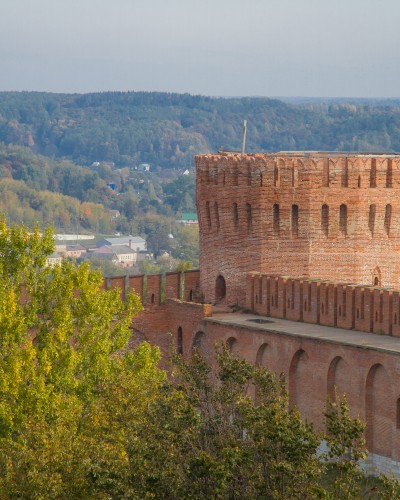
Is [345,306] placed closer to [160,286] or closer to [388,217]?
[388,217]

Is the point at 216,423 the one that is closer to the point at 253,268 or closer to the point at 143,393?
the point at 143,393

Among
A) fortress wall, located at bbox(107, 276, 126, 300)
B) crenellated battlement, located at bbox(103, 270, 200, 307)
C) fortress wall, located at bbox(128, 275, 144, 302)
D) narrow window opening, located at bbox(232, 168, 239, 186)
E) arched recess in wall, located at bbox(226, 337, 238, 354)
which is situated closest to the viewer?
arched recess in wall, located at bbox(226, 337, 238, 354)

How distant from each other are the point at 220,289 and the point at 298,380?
7.29m

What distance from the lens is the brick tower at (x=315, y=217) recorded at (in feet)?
168

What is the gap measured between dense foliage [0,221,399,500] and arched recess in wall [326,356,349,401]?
475 cm

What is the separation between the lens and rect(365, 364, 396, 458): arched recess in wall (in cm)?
4300

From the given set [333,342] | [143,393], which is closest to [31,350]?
[143,393]

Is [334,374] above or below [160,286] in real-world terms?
below

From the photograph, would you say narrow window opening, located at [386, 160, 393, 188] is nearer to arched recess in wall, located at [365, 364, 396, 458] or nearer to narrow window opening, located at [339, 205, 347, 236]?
narrow window opening, located at [339, 205, 347, 236]

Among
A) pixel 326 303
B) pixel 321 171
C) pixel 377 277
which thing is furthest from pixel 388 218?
pixel 326 303

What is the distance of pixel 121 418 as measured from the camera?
38.3 metres

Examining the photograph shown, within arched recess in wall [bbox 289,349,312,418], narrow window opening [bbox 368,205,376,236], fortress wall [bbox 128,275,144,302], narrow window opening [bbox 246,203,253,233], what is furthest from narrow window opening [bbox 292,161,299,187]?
arched recess in wall [bbox 289,349,312,418]

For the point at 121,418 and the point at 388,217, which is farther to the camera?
the point at 388,217

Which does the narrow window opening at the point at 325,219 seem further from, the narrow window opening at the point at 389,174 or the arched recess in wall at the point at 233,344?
the arched recess in wall at the point at 233,344
